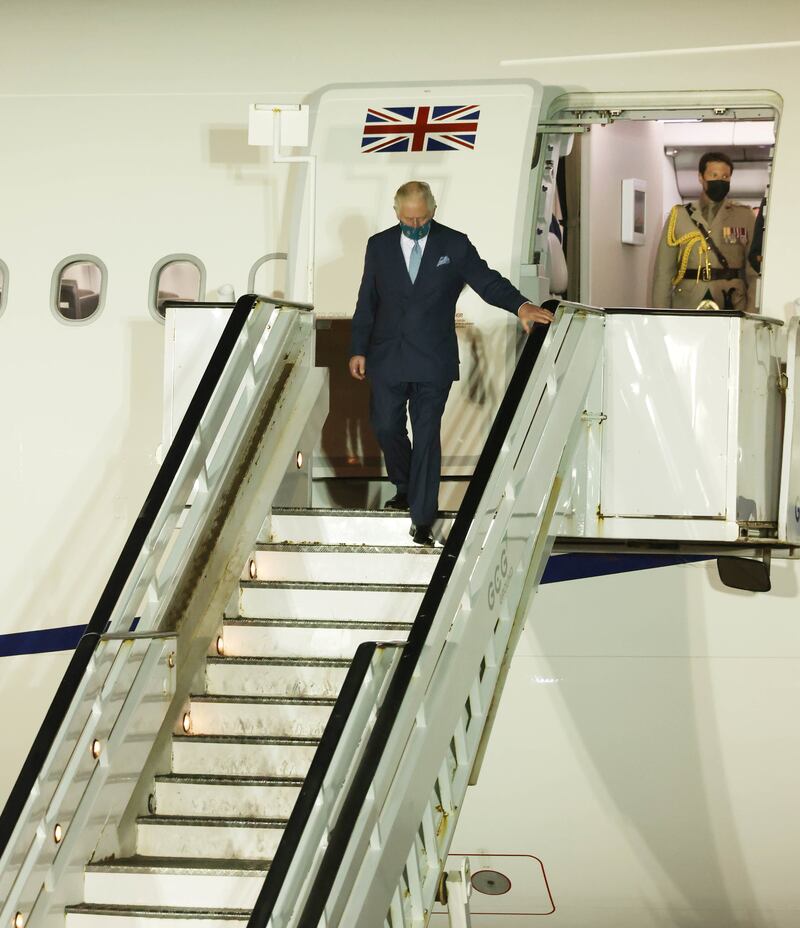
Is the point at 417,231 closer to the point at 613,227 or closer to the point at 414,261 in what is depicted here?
the point at 414,261

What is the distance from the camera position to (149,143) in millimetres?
7629

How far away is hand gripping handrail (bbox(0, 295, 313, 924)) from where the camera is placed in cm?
497

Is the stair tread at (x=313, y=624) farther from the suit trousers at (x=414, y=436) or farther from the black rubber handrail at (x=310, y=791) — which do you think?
the black rubber handrail at (x=310, y=791)

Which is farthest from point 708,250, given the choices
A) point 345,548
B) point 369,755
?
point 369,755

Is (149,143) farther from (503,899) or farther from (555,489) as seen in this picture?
(503,899)

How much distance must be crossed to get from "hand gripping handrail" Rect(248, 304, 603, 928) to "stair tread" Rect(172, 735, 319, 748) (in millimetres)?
678

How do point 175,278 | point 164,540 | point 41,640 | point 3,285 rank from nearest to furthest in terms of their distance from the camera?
1. point 164,540
2. point 41,640
3. point 175,278
4. point 3,285

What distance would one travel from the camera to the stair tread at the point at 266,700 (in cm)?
548

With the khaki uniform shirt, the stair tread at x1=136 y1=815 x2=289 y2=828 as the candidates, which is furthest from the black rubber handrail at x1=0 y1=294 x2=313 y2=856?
the khaki uniform shirt

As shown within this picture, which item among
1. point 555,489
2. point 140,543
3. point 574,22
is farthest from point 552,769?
point 574,22

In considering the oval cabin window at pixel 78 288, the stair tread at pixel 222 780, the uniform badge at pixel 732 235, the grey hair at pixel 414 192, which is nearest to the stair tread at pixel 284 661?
the stair tread at pixel 222 780

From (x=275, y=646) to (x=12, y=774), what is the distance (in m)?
2.38

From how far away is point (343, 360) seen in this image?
7699 millimetres

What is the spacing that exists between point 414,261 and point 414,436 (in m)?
0.89
